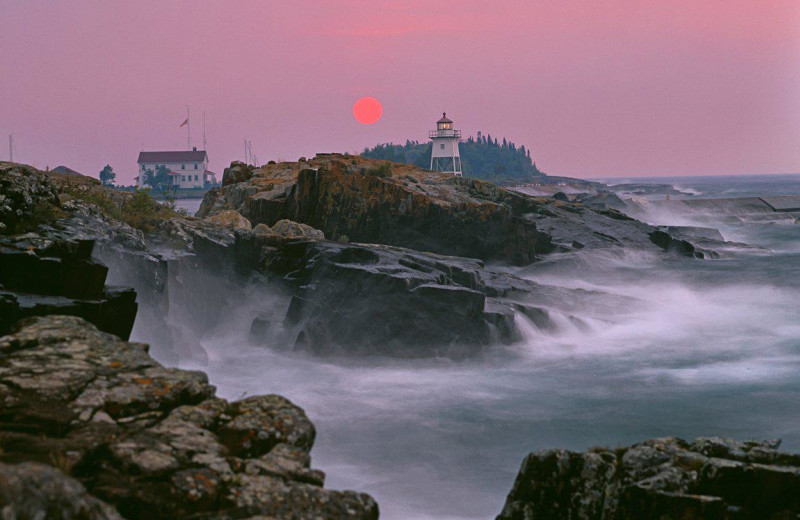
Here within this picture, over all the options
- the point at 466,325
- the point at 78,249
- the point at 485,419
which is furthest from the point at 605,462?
the point at 466,325

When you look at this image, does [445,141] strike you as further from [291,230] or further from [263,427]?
[263,427]

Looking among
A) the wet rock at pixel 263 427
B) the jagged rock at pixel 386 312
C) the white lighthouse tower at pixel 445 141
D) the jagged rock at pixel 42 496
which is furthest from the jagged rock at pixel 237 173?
the white lighthouse tower at pixel 445 141

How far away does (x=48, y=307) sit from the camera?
1280cm

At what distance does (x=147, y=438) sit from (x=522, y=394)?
16.6 m

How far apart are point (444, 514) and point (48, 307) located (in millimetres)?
7848

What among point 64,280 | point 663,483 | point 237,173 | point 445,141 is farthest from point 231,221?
point 445,141

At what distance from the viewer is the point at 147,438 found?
722 centimetres

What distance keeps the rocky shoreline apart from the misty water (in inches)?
44.2

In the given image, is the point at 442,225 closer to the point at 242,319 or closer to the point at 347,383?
the point at 242,319

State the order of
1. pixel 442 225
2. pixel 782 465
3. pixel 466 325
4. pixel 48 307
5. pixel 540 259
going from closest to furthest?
pixel 782 465 < pixel 48 307 < pixel 466 325 < pixel 442 225 < pixel 540 259

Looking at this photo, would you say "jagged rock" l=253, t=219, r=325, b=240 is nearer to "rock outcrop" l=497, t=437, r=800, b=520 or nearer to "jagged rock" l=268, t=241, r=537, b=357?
"jagged rock" l=268, t=241, r=537, b=357

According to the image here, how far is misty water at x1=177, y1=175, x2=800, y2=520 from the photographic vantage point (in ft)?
55.0

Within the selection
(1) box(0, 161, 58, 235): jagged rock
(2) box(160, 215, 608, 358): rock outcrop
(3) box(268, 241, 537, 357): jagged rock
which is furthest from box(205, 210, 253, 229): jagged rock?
(1) box(0, 161, 58, 235): jagged rock

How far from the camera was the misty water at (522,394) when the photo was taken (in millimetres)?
16766
